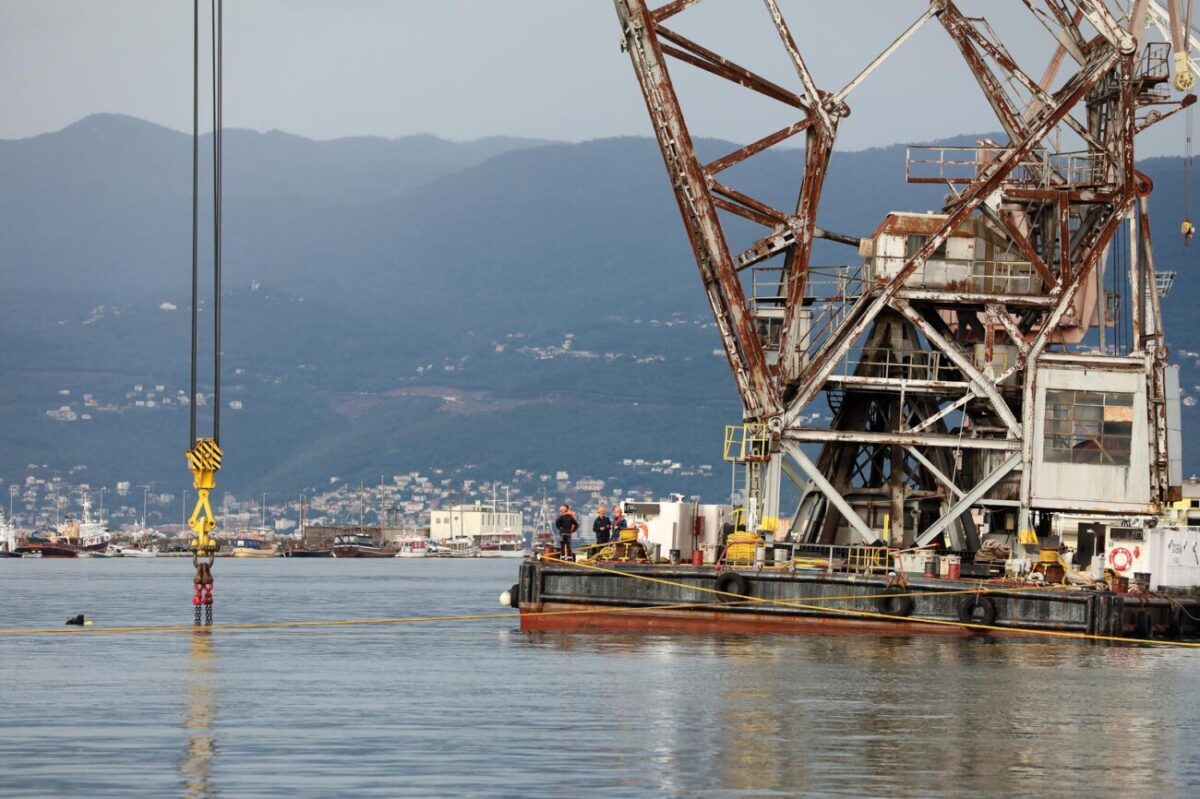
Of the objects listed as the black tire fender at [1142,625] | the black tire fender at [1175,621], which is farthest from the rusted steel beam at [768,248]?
the black tire fender at [1175,621]

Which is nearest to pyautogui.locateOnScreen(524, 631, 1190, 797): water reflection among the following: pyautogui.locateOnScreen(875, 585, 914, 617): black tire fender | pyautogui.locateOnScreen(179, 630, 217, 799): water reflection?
pyautogui.locateOnScreen(875, 585, 914, 617): black tire fender

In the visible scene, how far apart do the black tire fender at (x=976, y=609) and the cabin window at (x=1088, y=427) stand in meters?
6.13

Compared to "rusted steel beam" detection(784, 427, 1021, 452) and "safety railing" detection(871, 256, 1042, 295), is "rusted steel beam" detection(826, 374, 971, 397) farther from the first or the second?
"safety railing" detection(871, 256, 1042, 295)

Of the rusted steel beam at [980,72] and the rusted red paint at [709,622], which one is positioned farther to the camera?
the rusted steel beam at [980,72]

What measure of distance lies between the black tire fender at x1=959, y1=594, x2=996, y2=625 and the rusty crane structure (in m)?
4.93

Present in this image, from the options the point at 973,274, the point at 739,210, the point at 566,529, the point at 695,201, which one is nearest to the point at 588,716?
the point at 566,529

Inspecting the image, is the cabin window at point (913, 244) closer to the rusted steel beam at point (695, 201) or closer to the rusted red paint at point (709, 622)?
the rusted steel beam at point (695, 201)

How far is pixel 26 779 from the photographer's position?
2306 centimetres

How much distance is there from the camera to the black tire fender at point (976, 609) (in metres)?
45.4

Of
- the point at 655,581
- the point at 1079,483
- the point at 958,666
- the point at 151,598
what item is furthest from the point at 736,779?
the point at 151,598

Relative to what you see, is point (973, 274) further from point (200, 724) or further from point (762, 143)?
point (200, 724)

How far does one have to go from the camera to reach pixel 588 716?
30234mm

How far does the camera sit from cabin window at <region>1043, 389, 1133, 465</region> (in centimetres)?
5056

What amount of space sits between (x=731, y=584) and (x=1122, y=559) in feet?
29.1
